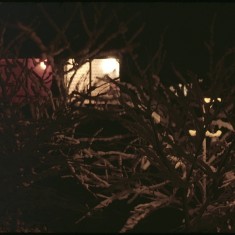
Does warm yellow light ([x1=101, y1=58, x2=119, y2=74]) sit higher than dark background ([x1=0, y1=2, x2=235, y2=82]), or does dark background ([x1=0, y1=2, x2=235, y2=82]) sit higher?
dark background ([x1=0, y1=2, x2=235, y2=82])

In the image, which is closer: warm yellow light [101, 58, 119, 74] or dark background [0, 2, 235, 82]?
dark background [0, 2, 235, 82]

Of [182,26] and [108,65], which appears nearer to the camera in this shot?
[182,26]

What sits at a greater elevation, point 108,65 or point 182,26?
point 182,26

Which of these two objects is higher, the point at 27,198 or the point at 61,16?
the point at 61,16

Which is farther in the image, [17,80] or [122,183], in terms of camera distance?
[17,80]

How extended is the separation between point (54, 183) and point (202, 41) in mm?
4332

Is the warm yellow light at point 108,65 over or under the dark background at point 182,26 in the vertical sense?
under

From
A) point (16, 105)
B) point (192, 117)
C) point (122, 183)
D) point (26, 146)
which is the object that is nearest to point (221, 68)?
point (192, 117)

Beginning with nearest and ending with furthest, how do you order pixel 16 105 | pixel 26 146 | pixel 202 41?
1. pixel 26 146
2. pixel 16 105
3. pixel 202 41

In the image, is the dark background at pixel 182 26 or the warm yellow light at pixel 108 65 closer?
the dark background at pixel 182 26

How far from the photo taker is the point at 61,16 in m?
11.4

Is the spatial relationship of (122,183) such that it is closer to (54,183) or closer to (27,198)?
(27,198)

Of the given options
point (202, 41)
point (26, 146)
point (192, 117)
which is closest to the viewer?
point (192, 117)

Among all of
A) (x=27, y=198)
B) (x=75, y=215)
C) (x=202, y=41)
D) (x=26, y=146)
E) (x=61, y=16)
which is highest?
(x=61, y=16)
